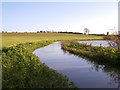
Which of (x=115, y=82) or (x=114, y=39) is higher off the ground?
(x=114, y=39)

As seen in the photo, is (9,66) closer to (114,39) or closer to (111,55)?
(111,55)

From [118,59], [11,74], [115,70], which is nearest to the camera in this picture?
[11,74]

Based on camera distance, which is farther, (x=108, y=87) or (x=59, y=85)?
(x=108, y=87)

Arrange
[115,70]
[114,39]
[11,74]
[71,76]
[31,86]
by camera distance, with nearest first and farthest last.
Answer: [31,86] < [11,74] < [71,76] < [115,70] < [114,39]

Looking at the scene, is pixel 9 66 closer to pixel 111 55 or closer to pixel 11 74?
pixel 11 74

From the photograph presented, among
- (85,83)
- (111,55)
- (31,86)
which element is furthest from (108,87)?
(111,55)

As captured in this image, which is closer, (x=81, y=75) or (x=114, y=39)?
(x=81, y=75)

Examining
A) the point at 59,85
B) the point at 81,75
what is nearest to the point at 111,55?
the point at 81,75

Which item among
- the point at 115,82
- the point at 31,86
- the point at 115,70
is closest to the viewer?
the point at 31,86

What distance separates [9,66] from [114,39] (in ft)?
57.8

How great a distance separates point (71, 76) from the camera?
62.5ft

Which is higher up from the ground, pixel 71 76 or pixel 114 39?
pixel 114 39

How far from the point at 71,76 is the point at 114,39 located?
588 inches

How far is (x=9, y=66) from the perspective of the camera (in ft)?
60.3
